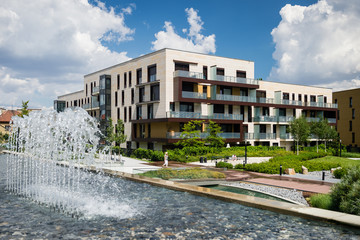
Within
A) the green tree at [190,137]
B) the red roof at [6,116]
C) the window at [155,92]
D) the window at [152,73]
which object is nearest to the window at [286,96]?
the green tree at [190,137]

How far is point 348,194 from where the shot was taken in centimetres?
1150

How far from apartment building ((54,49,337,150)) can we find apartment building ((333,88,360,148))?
11113 mm

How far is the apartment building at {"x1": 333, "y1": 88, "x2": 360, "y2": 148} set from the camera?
68.1 meters

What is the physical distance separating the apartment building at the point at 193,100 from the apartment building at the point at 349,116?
438 inches

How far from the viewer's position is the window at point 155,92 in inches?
1766

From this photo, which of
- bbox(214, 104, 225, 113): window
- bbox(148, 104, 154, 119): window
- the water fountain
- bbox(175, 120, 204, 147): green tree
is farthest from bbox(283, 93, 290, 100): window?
the water fountain

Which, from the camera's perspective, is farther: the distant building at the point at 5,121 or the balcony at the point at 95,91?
the distant building at the point at 5,121

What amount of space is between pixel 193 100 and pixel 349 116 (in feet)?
148

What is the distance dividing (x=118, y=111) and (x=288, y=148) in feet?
102

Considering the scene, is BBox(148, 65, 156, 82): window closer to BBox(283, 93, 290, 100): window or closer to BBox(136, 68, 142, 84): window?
BBox(136, 68, 142, 84): window

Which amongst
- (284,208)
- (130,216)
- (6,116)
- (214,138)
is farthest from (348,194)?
(6,116)

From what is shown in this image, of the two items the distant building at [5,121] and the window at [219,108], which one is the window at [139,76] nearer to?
the window at [219,108]

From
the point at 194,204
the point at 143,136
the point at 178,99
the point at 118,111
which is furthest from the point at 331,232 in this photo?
the point at 118,111

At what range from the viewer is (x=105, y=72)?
192 feet
